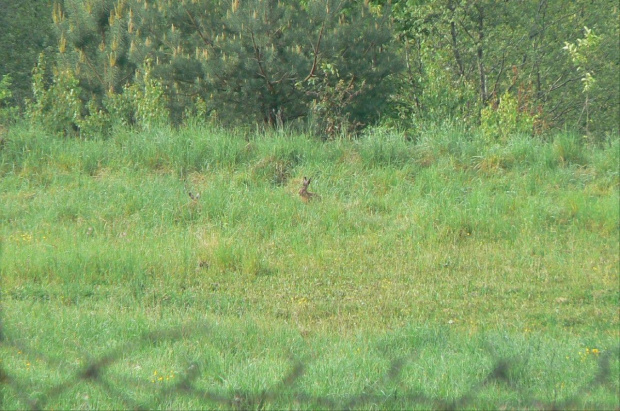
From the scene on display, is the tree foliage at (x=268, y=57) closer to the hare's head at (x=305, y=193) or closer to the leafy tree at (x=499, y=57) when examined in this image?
the leafy tree at (x=499, y=57)

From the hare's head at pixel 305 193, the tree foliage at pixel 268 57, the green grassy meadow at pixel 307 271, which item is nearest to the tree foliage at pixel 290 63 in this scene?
the tree foliage at pixel 268 57

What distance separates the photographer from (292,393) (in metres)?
4.29

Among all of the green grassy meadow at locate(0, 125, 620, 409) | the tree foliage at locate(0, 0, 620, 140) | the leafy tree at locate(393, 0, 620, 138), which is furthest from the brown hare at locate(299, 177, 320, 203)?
the leafy tree at locate(393, 0, 620, 138)

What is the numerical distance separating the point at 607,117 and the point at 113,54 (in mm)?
11199

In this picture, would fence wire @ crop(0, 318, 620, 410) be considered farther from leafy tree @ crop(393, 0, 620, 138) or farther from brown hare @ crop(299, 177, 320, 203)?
leafy tree @ crop(393, 0, 620, 138)

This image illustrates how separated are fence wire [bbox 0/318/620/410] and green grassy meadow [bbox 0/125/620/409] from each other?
0.6 inches

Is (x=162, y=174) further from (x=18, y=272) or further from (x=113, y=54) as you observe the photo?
(x=113, y=54)

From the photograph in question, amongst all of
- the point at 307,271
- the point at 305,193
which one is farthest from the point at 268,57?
the point at 307,271

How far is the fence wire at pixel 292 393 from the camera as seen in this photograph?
4.17 metres

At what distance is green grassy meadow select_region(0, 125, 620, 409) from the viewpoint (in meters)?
4.45

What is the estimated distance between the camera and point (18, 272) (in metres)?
6.86

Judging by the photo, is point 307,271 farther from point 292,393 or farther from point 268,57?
point 268,57

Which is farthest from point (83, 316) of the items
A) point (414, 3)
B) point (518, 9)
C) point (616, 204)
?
point (518, 9)

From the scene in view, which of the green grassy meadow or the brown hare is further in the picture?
the brown hare
